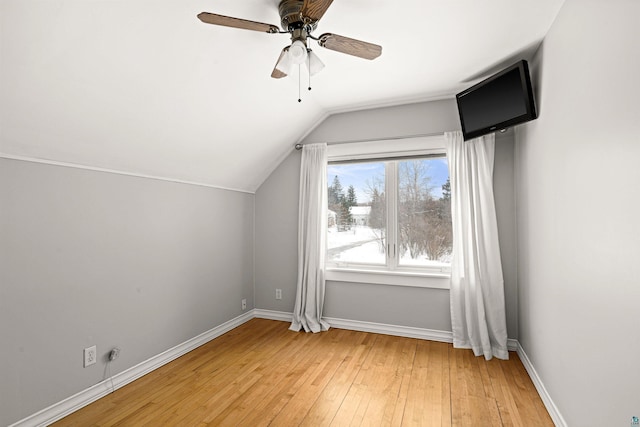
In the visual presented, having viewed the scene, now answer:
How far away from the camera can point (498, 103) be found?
2520 mm

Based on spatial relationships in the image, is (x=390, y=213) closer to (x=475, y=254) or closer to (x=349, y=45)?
(x=475, y=254)

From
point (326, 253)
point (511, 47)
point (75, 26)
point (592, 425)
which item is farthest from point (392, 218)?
point (75, 26)

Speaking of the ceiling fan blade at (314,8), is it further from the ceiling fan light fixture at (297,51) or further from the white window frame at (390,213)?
the white window frame at (390,213)

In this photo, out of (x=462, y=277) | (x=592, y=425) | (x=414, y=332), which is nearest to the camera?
(x=592, y=425)

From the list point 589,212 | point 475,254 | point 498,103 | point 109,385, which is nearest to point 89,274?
point 109,385

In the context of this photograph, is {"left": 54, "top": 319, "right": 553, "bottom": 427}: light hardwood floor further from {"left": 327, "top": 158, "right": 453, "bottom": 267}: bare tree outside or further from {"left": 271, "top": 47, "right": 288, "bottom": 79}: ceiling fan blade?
{"left": 271, "top": 47, "right": 288, "bottom": 79}: ceiling fan blade

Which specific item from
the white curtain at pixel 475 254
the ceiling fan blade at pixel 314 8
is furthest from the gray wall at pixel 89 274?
the white curtain at pixel 475 254

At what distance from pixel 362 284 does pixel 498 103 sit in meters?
2.22

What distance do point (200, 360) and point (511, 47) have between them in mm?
3630

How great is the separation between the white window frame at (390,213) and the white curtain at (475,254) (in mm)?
206

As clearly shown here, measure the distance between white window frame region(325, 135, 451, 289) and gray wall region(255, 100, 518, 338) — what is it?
0.07 m

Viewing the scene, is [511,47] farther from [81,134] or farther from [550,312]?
[81,134]

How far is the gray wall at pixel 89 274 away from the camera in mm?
1801

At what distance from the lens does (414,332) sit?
11.0 feet
